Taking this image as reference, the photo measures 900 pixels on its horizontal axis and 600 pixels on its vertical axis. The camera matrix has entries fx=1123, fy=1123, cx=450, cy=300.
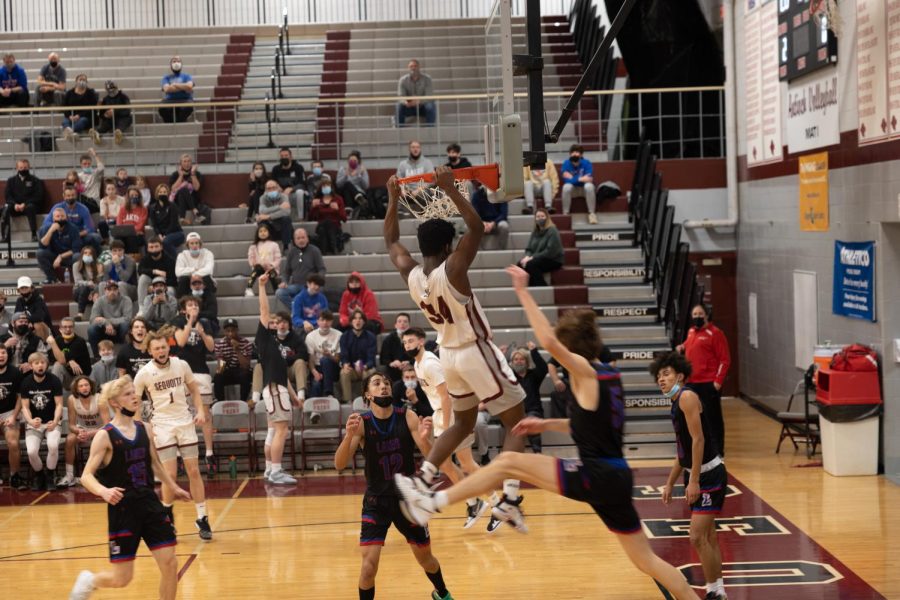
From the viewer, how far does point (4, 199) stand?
18.3 metres

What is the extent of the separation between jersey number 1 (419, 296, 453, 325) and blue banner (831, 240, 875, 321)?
7.16m

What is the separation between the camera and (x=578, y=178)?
698 inches

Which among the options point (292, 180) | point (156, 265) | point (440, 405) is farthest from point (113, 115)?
point (440, 405)

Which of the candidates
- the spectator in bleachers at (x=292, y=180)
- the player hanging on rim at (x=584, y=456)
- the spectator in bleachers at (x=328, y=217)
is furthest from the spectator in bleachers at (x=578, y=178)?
the player hanging on rim at (x=584, y=456)

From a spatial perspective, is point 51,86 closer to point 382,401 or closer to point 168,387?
point 168,387

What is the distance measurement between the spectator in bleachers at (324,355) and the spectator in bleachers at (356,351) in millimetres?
141

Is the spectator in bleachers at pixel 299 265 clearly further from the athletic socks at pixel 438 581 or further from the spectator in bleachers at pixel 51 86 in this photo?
the athletic socks at pixel 438 581

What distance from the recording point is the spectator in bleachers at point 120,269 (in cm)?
1555

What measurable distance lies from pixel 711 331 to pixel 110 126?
37.7ft

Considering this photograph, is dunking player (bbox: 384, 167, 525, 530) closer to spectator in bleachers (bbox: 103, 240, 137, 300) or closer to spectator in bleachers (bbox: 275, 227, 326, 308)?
spectator in bleachers (bbox: 275, 227, 326, 308)

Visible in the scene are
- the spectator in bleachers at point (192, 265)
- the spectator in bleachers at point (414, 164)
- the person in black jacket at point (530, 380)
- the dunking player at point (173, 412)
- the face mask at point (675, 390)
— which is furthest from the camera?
the spectator in bleachers at point (414, 164)

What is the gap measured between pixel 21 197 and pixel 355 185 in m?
5.34

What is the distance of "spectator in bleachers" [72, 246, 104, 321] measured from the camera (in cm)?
1559

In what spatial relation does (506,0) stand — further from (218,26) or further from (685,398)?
(218,26)
